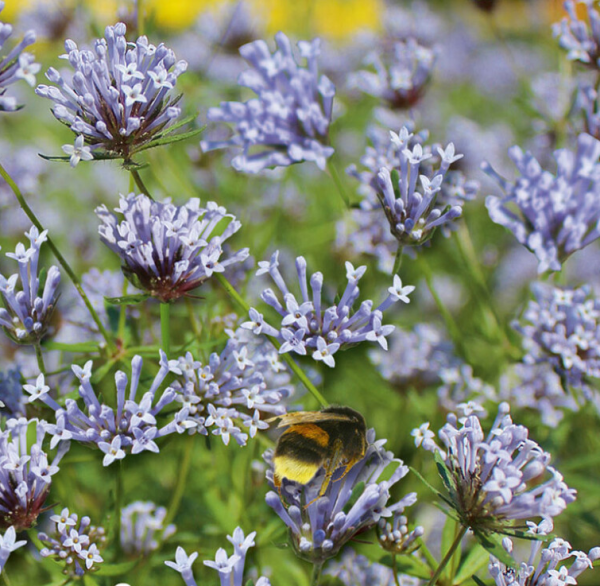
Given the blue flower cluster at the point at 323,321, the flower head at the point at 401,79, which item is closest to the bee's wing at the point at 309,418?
the blue flower cluster at the point at 323,321

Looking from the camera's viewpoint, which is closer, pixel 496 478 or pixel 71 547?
pixel 496 478

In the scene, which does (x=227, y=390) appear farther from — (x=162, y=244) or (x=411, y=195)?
(x=411, y=195)

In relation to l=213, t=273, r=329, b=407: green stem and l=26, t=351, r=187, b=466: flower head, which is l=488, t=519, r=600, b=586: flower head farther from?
l=26, t=351, r=187, b=466: flower head

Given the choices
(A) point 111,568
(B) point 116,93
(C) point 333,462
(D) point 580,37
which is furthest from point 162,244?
(D) point 580,37

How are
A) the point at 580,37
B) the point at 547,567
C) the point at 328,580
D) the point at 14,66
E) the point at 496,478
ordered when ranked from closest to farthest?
A: 1. the point at 496,478
2. the point at 547,567
3. the point at 14,66
4. the point at 328,580
5. the point at 580,37

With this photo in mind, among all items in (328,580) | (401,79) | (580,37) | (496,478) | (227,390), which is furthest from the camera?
(401,79)

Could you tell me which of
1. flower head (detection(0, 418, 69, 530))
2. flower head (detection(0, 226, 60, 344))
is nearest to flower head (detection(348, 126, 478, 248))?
flower head (detection(0, 226, 60, 344))

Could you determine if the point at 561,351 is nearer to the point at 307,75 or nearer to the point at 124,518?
the point at 307,75
